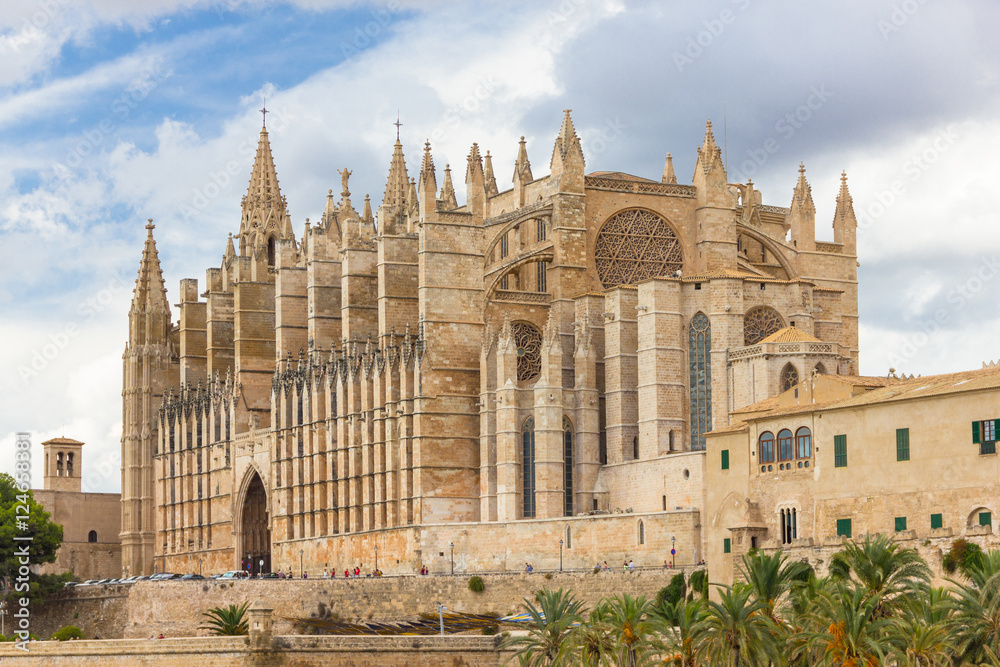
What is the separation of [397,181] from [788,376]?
33.2m

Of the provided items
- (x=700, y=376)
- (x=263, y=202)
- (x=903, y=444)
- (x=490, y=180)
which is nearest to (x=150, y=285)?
(x=263, y=202)

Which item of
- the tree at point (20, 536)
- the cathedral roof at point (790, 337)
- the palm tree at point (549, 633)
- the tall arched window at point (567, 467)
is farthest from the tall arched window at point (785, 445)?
the tree at point (20, 536)

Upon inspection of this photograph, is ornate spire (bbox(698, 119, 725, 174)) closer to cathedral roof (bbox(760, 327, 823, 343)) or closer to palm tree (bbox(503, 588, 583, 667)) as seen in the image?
cathedral roof (bbox(760, 327, 823, 343))

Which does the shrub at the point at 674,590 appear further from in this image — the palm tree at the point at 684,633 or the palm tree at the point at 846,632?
the palm tree at the point at 846,632

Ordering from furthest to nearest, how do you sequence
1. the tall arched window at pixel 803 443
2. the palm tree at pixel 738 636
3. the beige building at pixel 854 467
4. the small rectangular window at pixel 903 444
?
the tall arched window at pixel 803 443
the small rectangular window at pixel 903 444
the beige building at pixel 854 467
the palm tree at pixel 738 636

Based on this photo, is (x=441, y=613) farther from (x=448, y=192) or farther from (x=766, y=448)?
(x=448, y=192)

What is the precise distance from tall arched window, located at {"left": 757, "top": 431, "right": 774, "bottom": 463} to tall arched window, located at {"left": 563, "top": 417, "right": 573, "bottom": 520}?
44.0 feet

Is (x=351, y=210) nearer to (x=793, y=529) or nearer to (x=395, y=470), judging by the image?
(x=395, y=470)

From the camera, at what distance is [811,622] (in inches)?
1735

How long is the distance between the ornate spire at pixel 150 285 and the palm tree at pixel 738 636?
5721cm

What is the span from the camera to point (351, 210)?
82.1 m

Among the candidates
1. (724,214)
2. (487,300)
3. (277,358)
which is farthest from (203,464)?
(724,214)

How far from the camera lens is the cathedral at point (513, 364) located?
221ft

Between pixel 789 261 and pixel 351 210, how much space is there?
1834cm
